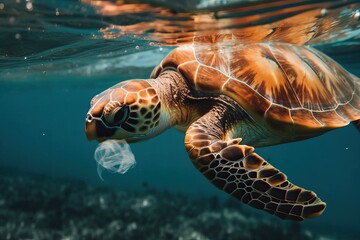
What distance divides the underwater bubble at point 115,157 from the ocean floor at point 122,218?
419 centimetres

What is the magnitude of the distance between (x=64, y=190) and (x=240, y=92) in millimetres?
9938

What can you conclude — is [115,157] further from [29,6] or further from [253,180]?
[29,6]

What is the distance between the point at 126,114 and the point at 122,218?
6.07 m

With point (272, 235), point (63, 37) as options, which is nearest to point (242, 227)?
point (272, 235)

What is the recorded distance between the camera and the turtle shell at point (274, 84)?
360 cm

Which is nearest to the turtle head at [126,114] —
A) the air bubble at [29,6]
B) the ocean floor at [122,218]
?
the air bubble at [29,6]

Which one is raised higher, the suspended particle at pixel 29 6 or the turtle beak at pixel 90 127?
the suspended particle at pixel 29 6

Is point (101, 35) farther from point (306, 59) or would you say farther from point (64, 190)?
point (64, 190)

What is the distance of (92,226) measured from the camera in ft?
25.4

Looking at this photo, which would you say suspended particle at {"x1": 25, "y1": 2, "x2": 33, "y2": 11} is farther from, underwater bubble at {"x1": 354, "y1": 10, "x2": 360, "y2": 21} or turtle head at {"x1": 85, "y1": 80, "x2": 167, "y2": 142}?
underwater bubble at {"x1": 354, "y1": 10, "x2": 360, "y2": 21}

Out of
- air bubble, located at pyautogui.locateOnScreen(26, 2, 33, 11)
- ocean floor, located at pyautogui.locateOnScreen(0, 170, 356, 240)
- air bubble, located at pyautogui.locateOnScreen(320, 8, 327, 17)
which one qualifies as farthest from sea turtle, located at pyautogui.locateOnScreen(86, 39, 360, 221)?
ocean floor, located at pyautogui.locateOnScreen(0, 170, 356, 240)

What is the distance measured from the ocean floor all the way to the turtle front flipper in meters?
5.09

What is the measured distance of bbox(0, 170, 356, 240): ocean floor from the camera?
7.49m

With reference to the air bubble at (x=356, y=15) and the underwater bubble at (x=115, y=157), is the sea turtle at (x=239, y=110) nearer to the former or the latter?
the underwater bubble at (x=115, y=157)
